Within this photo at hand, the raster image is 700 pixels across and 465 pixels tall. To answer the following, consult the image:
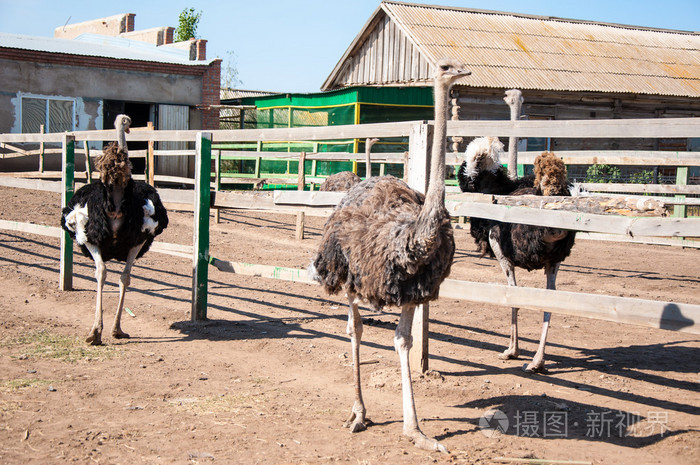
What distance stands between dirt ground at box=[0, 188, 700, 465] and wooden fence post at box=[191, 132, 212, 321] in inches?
8.8

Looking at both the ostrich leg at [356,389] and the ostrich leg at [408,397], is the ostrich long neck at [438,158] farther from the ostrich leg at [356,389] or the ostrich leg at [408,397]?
the ostrich leg at [356,389]

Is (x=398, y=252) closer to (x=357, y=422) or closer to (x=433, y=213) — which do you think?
(x=433, y=213)

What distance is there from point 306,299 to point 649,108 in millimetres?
16725

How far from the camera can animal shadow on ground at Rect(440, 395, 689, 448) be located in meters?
3.86

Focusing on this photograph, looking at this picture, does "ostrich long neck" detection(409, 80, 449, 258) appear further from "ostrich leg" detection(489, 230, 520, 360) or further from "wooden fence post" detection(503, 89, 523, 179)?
"wooden fence post" detection(503, 89, 523, 179)

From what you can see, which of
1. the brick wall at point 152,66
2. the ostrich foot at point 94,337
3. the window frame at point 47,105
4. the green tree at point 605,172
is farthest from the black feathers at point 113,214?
the brick wall at point 152,66

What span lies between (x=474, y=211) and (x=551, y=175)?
0.69m

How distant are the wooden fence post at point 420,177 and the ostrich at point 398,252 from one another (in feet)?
→ 1.81

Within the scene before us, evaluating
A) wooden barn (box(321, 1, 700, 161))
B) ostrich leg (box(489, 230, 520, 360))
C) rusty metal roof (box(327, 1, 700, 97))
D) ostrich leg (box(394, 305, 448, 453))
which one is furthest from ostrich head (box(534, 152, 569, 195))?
rusty metal roof (box(327, 1, 700, 97))

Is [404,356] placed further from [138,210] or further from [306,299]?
[306,299]

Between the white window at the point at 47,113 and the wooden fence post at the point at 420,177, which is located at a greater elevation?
the white window at the point at 47,113

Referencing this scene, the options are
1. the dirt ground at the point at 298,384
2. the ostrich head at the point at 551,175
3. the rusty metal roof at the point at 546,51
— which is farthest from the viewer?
the rusty metal roof at the point at 546,51

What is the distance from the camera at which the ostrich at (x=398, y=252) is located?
3541 mm

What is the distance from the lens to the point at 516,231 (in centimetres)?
519
